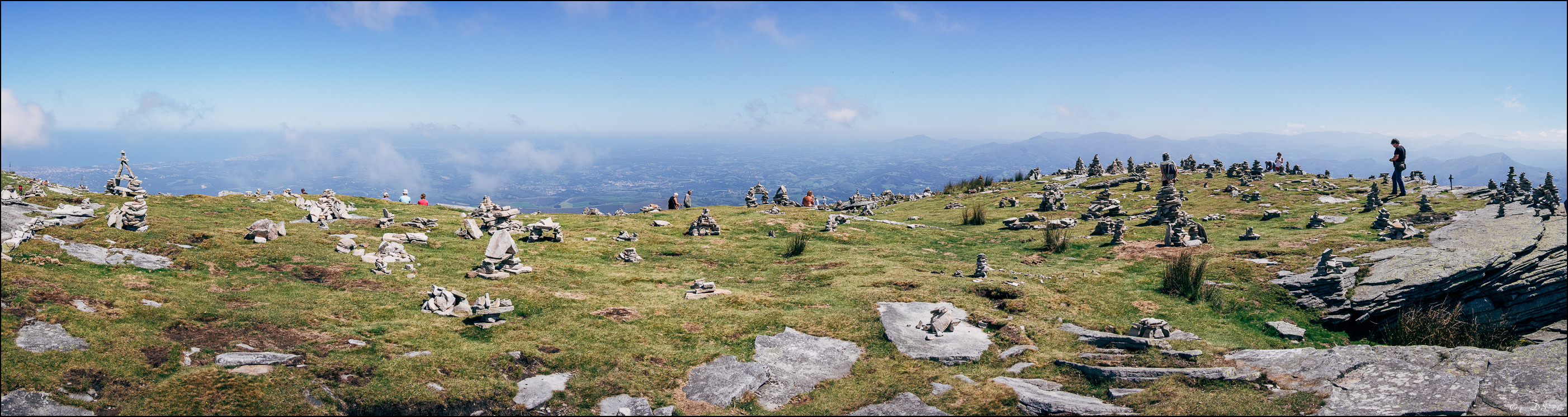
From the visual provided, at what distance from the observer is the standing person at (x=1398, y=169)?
3258cm

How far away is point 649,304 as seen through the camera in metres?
17.8

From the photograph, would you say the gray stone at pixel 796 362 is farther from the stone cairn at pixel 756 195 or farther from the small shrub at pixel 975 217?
the stone cairn at pixel 756 195

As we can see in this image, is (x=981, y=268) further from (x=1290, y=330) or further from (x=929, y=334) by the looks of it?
(x=1290, y=330)

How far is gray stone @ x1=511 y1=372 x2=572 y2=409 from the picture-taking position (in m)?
11.2

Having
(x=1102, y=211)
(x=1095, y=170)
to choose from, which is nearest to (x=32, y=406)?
(x=1102, y=211)

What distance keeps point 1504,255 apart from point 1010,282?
480 inches

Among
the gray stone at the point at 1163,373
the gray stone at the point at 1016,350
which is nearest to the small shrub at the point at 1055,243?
the gray stone at the point at 1016,350

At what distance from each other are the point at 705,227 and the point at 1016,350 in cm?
2070

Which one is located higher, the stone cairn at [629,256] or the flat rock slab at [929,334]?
the stone cairn at [629,256]

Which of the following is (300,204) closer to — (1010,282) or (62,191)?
(62,191)

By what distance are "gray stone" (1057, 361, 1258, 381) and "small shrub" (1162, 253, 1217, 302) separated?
7.46 m

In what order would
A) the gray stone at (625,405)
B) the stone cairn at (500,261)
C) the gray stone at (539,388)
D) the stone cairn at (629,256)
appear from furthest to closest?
the stone cairn at (629,256) < the stone cairn at (500,261) < the gray stone at (539,388) < the gray stone at (625,405)

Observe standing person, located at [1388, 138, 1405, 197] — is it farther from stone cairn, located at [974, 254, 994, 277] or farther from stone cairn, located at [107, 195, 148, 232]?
stone cairn, located at [107, 195, 148, 232]

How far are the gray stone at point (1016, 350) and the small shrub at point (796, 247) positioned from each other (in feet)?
45.0
